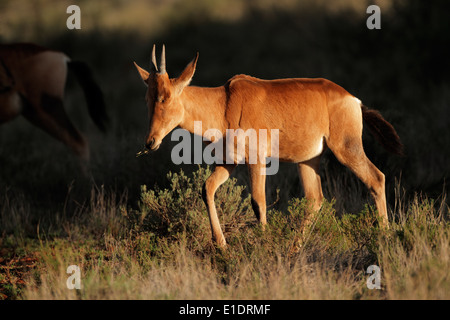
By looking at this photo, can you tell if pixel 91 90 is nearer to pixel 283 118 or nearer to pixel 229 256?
pixel 283 118

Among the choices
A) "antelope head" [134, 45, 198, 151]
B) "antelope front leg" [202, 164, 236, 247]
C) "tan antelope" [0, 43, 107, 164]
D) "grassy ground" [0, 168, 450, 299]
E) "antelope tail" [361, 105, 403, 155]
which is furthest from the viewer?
"tan antelope" [0, 43, 107, 164]

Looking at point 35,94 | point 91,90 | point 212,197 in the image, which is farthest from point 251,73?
point 212,197

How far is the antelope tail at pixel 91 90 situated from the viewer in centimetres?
1199

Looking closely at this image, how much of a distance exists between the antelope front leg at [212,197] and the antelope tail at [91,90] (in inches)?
234

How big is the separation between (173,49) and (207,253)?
19.9 m

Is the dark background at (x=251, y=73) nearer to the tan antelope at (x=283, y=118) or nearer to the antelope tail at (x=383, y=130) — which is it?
the antelope tail at (x=383, y=130)

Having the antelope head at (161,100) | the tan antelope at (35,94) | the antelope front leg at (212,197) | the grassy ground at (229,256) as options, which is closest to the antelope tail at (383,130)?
the grassy ground at (229,256)

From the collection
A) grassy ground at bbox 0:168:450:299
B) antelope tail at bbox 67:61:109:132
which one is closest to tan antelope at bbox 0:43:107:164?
antelope tail at bbox 67:61:109:132

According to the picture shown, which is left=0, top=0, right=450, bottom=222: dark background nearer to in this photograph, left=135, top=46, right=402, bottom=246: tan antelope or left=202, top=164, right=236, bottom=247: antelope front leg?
left=135, top=46, right=402, bottom=246: tan antelope

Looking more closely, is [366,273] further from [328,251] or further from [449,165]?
[449,165]

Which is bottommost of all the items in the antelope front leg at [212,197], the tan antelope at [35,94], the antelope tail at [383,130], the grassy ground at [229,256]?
the grassy ground at [229,256]

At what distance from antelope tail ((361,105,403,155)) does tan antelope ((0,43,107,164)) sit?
5504 mm

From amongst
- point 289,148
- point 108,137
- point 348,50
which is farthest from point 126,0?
point 289,148

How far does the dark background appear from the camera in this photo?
377 inches
